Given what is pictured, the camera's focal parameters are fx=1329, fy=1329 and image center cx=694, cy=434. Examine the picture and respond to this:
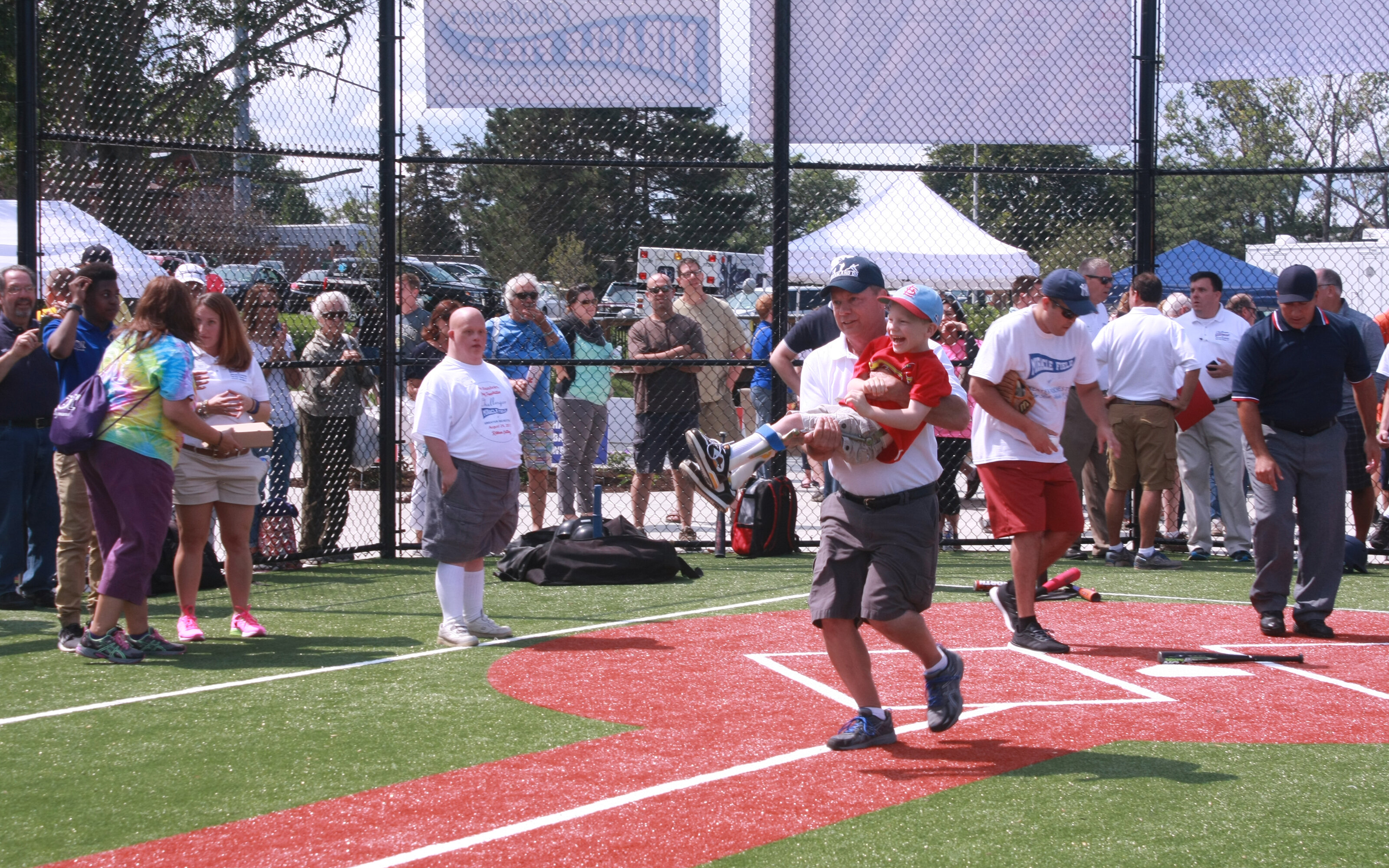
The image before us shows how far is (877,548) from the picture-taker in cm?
490

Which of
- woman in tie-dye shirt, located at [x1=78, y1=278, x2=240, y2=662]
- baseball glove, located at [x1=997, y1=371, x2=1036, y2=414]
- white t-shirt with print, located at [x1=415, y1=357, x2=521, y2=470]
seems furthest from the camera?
white t-shirt with print, located at [x1=415, y1=357, x2=521, y2=470]

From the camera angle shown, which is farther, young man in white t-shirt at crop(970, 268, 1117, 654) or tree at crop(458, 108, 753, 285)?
tree at crop(458, 108, 753, 285)

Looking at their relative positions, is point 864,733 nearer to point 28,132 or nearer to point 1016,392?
point 1016,392

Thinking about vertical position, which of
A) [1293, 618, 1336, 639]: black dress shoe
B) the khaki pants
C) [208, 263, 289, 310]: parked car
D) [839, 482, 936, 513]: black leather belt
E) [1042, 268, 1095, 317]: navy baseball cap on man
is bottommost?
[1293, 618, 1336, 639]: black dress shoe

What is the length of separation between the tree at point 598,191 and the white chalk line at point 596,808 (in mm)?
8534

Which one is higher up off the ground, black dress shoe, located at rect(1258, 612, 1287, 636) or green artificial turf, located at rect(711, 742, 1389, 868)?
black dress shoe, located at rect(1258, 612, 1287, 636)

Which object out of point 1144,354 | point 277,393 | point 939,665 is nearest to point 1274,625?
point 1144,354

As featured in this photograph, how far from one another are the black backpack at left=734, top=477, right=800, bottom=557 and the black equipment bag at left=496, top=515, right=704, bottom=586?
1013mm

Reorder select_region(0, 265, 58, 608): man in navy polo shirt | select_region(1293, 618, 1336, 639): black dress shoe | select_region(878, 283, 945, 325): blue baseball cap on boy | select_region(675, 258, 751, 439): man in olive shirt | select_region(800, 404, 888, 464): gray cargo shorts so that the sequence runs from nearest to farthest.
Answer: select_region(800, 404, 888, 464): gray cargo shorts
select_region(878, 283, 945, 325): blue baseball cap on boy
select_region(1293, 618, 1336, 639): black dress shoe
select_region(0, 265, 58, 608): man in navy polo shirt
select_region(675, 258, 751, 439): man in olive shirt

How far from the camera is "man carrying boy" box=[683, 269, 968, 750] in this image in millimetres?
4875

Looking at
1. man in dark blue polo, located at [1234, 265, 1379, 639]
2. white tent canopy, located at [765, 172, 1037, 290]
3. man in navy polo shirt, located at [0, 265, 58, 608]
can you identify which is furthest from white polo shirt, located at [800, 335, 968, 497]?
white tent canopy, located at [765, 172, 1037, 290]

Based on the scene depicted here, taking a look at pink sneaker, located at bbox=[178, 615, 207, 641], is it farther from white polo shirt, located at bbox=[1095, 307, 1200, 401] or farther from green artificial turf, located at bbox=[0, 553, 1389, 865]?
white polo shirt, located at bbox=[1095, 307, 1200, 401]

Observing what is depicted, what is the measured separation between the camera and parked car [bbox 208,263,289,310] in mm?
9805

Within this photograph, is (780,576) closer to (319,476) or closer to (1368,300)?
(319,476)
